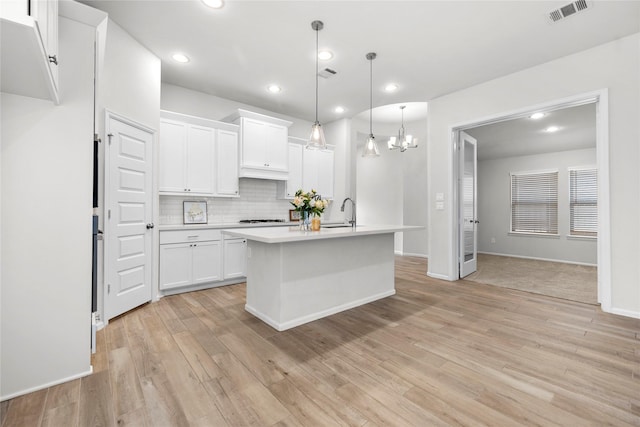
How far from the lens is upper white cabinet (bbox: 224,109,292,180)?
4562 mm

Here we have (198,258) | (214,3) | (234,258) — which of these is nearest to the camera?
(214,3)

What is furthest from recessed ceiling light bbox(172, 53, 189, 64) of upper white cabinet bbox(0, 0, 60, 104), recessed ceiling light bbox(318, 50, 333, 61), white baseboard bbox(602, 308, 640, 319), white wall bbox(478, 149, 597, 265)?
white wall bbox(478, 149, 597, 265)

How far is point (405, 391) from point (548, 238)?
24.0 feet

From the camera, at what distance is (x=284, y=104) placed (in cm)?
519

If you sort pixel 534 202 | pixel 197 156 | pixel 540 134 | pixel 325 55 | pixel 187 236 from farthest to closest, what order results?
pixel 534 202 → pixel 540 134 → pixel 197 156 → pixel 187 236 → pixel 325 55

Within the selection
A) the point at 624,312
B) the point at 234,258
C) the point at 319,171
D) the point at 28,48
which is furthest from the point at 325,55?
the point at 624,312

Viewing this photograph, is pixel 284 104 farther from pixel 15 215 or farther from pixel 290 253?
pixel 15 215

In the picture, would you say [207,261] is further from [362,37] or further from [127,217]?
[362,37]

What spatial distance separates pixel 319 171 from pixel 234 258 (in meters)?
2.45

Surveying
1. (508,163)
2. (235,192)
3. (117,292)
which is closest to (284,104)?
(235,192)

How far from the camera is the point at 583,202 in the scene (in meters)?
6.58

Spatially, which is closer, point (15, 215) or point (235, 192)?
point (15, 215)

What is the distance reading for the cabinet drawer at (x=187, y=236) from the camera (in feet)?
12.1

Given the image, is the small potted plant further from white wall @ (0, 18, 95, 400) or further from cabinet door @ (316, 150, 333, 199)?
cabinet door @ (316, 150, 333, 199)
